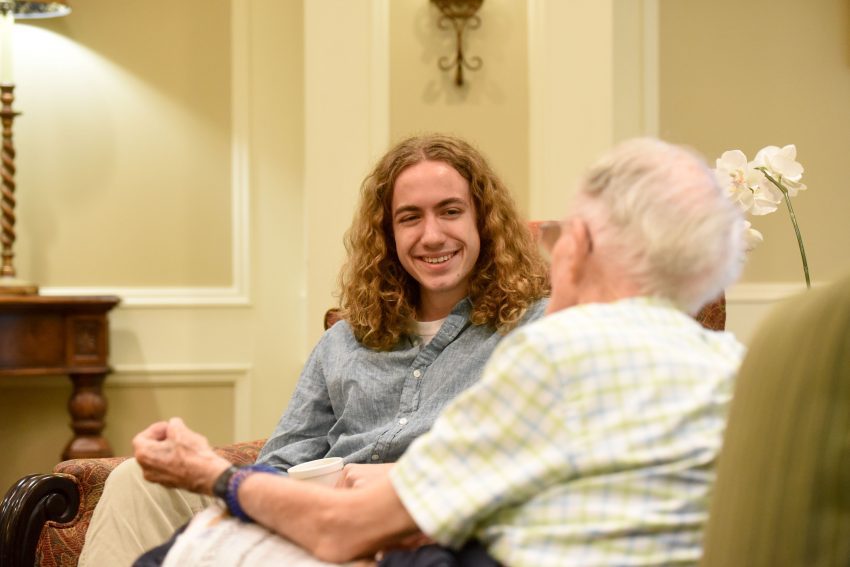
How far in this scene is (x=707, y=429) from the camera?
1.09 m

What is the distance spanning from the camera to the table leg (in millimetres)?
3393

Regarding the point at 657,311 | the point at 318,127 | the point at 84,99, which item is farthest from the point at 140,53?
the point at 657,311

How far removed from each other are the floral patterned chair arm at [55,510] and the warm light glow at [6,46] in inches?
73.0

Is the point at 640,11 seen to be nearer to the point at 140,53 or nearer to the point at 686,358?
the point at 140,53

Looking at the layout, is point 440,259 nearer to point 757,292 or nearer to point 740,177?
point 740,177

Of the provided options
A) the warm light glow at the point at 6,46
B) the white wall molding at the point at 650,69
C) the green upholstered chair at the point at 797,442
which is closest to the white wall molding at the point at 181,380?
the warm light glow at the point at 6,46

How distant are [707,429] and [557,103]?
89.6 inches

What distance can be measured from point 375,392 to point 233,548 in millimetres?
680

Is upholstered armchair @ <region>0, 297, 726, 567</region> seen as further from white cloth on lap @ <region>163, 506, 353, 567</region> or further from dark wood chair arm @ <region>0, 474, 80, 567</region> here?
white cloth on lap @ <region>163, 506, 353, 567</region>

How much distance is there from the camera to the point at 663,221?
1131 mm

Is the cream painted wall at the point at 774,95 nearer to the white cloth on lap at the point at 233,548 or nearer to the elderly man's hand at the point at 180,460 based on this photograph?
the elderly man's hand at the point at 180,460

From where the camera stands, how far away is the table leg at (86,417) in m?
3.39

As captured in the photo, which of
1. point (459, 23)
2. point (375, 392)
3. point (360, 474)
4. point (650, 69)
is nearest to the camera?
point (360, 474)

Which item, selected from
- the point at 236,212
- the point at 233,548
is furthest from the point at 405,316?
the point at 236,212
